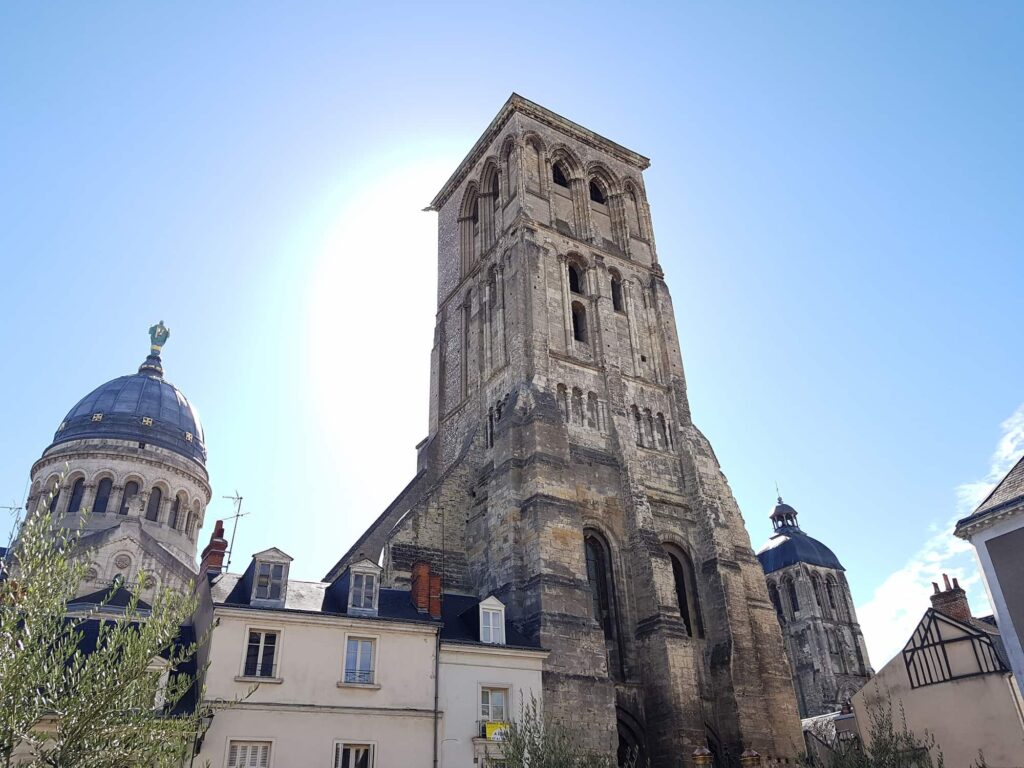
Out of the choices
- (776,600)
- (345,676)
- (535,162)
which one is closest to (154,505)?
(535,162)

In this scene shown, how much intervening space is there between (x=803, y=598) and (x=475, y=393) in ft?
107

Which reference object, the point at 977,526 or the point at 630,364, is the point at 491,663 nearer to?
the point at 977,526

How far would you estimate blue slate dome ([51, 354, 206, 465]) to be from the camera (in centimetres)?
3719

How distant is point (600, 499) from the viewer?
22.9m

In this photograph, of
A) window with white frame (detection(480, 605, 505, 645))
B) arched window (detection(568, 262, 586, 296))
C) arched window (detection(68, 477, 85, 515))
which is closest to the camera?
window with white frame (detection(480, 605, 505, 645))

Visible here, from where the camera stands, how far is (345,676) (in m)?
15.2

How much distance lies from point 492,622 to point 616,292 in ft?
50.3

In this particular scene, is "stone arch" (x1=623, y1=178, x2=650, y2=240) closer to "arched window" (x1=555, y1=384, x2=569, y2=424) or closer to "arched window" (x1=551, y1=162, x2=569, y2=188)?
"arched window" (x1=551, y1=162, x2=569, y2=188)

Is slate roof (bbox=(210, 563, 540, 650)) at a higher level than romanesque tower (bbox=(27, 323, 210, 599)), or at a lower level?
lower

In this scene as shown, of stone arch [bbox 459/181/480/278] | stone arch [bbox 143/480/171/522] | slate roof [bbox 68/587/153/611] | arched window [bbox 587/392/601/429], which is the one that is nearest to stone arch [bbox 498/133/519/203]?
stone arch [bbox 459/181/480/278]

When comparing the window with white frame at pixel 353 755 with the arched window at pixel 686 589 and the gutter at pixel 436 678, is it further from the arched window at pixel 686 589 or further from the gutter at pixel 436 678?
the arched window at pixel 686 589

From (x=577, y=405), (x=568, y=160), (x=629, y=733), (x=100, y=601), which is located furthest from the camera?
(x=568, y=160)

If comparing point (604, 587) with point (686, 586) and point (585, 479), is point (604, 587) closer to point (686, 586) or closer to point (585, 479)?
point (686, 586)

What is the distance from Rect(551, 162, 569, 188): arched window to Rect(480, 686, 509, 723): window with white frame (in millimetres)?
21435
